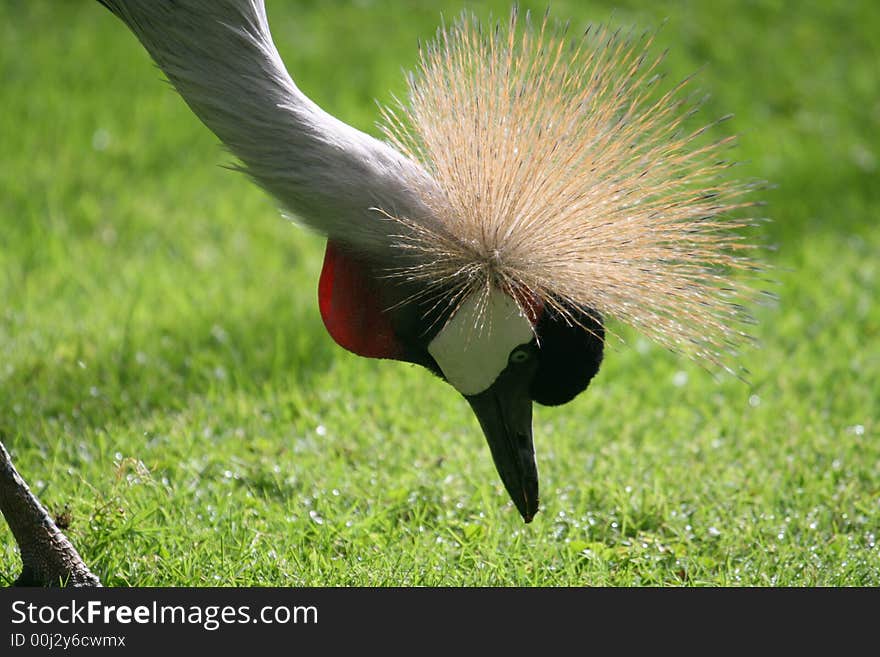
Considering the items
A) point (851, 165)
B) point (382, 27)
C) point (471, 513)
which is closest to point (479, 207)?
point (471, 513)

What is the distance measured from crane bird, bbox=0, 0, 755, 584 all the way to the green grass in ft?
1.89

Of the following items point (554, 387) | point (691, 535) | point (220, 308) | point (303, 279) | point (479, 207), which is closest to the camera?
point (479, 207)

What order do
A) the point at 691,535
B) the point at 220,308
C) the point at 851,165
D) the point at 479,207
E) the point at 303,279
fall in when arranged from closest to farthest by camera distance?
the point at 479,207 → the point at 691,535 → the point at 220,308 → the point at 303,279 → the point at 851,165

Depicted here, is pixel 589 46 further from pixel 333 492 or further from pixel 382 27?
pixel 382 27

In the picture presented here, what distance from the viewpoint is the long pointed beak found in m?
2.40

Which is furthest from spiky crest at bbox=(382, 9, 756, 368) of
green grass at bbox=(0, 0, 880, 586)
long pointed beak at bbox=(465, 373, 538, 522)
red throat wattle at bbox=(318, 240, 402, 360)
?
green grass at bbox=(0, 0, 880, 586)

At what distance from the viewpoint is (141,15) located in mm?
2285

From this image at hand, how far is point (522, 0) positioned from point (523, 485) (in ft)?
14.3

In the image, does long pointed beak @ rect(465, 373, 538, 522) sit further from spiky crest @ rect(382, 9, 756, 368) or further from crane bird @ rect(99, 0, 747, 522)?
spiky crest @ rect(382, 9, 756, 368)

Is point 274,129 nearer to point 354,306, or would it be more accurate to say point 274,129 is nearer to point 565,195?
point 354,306

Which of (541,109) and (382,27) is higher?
(382,27)

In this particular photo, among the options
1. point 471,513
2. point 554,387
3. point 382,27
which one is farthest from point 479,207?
point 382,27

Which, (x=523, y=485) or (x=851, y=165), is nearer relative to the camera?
(x=523, y=485)

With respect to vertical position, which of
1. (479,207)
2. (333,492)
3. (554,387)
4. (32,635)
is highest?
(479,207)
